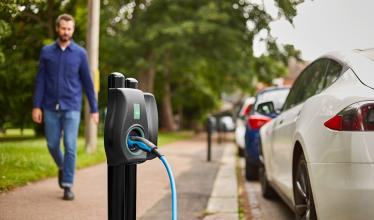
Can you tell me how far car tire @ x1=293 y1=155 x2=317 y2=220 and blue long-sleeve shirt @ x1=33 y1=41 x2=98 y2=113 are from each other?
8.65ft

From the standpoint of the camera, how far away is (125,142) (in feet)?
10.2

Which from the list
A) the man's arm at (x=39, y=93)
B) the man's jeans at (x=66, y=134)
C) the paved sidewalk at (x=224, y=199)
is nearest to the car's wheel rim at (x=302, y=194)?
the paved sidewalk at (x=224, y=199)

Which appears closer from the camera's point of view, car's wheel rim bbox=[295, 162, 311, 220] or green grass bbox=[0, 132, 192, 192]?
car's wheel rim bbox=[295, 162, 311, 220]

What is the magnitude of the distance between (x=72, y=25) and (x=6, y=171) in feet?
7.76

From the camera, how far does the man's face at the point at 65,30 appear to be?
5969 millimetres

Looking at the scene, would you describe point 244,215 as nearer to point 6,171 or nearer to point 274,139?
point 274,139

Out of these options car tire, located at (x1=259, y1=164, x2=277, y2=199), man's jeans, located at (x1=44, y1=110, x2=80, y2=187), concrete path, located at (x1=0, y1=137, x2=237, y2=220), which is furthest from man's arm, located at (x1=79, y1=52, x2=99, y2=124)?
car tire, located at (x1=259, y1=164, x2=277, y2=199)

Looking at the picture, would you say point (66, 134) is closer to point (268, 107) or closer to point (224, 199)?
point (224, 199)

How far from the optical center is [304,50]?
16.2 feet

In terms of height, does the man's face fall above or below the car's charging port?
above

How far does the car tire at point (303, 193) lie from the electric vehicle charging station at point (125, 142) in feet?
3.91

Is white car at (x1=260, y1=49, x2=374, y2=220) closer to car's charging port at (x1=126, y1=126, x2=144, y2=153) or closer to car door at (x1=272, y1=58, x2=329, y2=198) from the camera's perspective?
car door at (x1=272, y1=58, x2=329, y2=198)

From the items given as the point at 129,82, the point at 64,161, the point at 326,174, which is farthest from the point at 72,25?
the point at 326,174

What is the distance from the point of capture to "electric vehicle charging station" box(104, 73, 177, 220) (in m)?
3.11
